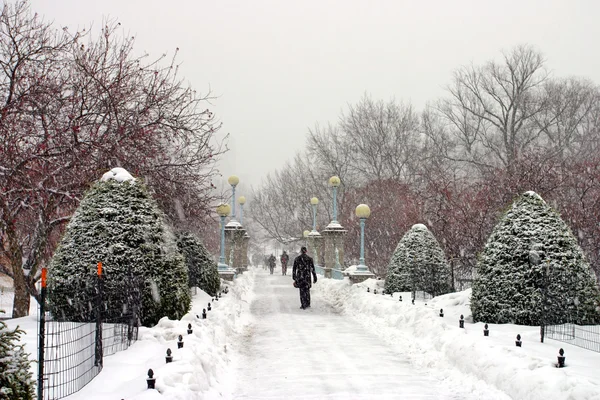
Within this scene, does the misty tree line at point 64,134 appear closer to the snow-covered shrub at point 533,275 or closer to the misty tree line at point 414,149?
the snow-covered shrub at point 533,275

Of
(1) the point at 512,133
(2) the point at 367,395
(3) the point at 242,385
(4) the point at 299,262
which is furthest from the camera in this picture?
(1) the point at 512,133

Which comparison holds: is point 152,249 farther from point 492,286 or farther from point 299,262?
point 299,262

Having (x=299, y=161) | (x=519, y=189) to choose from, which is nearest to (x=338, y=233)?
(x=519, y=189)

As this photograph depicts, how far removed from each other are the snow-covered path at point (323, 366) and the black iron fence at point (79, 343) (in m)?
1.90

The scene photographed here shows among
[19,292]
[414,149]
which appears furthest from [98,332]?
[414,149]

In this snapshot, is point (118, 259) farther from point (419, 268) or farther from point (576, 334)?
point (419, 268)

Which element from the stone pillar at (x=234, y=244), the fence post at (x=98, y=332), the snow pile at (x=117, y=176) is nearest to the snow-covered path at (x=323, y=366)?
the fence post at (x=98, y=332)

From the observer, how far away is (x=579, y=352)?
8164mm

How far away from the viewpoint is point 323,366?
8969 millimetres

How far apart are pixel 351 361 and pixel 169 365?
11.6 feet

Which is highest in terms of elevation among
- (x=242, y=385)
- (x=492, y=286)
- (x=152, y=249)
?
(x=152, y=249)

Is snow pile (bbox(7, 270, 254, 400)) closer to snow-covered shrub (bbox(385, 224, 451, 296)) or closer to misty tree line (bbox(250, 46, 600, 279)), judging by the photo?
snow-covered shrub (bbox(385, 224, 451, 296))

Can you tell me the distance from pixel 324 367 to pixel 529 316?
4.06 m

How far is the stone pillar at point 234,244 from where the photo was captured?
33188 mm
